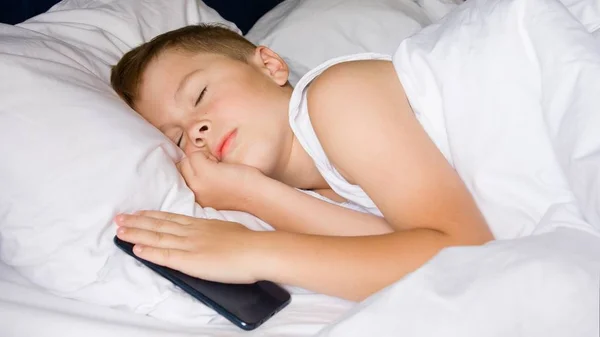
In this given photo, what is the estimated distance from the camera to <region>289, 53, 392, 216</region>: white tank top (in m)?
1.11

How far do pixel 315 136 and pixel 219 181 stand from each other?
0.59ft

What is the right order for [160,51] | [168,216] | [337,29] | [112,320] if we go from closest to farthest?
[112,320] < [168,216] < [160,51] < [337,29]

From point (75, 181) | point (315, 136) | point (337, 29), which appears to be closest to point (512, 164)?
point (315, 136)

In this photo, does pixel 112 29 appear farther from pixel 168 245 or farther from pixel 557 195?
pixel 557 195

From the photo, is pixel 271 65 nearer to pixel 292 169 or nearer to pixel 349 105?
pixel 292 169

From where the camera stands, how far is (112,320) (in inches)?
35.6

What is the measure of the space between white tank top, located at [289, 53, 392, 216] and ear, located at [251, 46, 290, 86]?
11 cm

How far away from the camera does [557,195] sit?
93cm

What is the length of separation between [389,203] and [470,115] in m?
0.18

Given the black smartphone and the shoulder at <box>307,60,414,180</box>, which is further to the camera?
the shoulder at <box>307,60,414,180</box>

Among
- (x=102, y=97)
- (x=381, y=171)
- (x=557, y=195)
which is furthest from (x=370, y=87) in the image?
(x=102, y=97)

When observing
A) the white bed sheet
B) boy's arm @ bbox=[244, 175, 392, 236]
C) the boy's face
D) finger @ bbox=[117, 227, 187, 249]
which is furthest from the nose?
the white bed sheet

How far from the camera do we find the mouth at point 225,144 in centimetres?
112

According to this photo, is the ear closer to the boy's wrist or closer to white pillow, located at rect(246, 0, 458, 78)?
white pillow, located at rect(246, 0, 458, 78)
